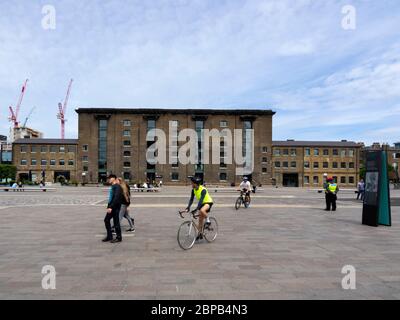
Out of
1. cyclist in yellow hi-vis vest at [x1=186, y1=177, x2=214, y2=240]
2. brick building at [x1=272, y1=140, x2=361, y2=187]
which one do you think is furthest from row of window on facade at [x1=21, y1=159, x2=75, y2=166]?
cyclist in yellow hi-vis vest at [x1=186, y1=177, x2=214, y2=240]

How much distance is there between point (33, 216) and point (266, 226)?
10581 millimetres

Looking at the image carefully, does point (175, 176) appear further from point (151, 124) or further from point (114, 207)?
point (114, 207)

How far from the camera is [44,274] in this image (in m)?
5.59

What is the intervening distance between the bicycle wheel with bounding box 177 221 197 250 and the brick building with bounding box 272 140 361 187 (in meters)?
68.0

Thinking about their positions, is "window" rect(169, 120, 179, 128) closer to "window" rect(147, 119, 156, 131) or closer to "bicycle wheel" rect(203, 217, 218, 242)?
"window" rect(147, 119, 156, 131)

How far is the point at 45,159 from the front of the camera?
72.1 meters

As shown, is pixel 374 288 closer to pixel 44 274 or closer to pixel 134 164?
pixel 44 274

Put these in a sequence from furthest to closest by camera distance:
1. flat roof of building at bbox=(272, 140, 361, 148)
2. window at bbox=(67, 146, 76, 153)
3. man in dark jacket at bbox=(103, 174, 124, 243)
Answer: flat roof of building at bbox=(272, 140, 361, 148) → window at bbox=(67, 146, 76, 153) → man in dark jacket at bbox=(103, 174, 124, 243)

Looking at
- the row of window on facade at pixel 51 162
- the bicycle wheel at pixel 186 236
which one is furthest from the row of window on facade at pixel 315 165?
the bicycle wheel at pixel 186 236

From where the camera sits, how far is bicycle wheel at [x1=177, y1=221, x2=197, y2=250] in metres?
7.57

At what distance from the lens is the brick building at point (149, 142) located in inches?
2704
